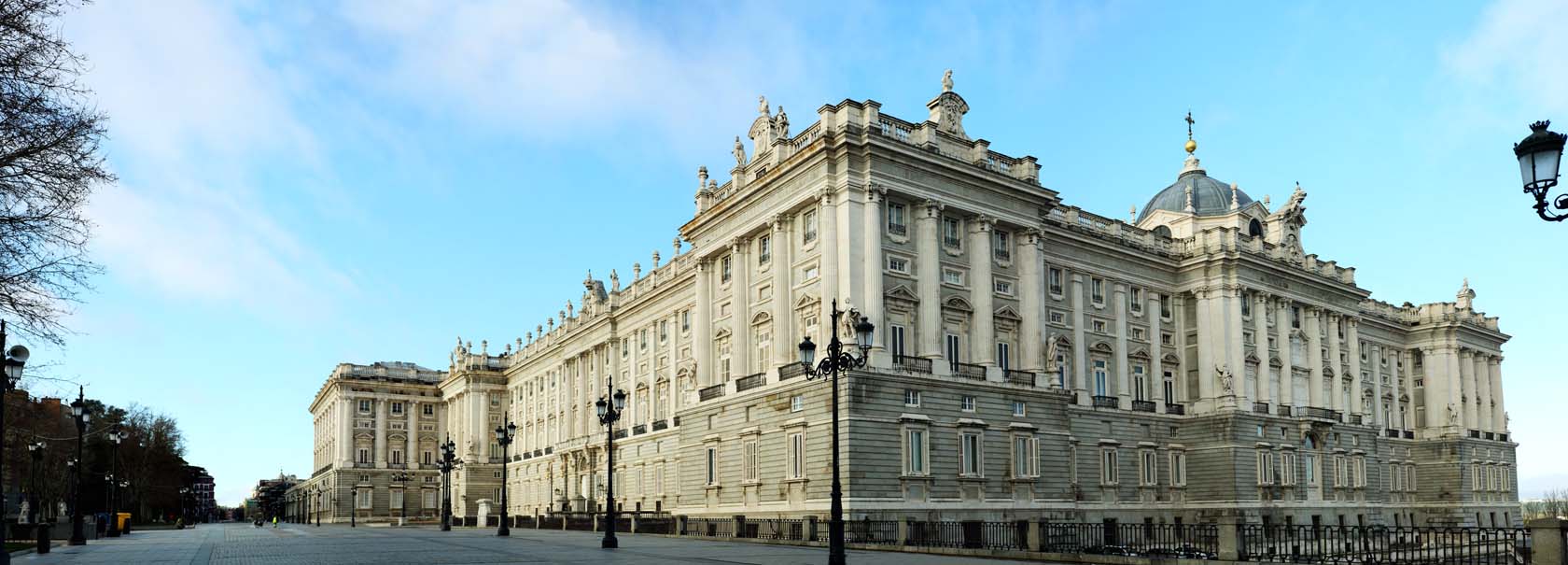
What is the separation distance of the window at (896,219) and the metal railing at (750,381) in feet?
27.0

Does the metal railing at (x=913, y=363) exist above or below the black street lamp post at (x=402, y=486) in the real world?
above

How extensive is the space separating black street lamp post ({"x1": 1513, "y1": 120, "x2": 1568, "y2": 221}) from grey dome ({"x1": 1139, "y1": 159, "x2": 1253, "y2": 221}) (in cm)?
5895

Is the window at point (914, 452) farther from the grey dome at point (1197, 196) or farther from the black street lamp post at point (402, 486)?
the black street lamp post at point (402, 486)

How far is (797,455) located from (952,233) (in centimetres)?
1196

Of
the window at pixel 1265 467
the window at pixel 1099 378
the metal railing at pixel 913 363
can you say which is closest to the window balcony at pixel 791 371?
the metal railing at pixel 913 363

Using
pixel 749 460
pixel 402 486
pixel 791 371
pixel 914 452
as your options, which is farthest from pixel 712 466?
pixel 402 486

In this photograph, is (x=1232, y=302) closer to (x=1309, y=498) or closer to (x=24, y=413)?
(x=1309, y=498)

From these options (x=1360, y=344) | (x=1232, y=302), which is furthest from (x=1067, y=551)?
(x=1360, y=344)

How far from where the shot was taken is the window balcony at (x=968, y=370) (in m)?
47.1

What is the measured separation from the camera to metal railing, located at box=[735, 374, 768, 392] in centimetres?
4872

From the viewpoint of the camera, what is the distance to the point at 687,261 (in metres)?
68.9

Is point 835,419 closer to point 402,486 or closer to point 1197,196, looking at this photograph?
point 1197,196

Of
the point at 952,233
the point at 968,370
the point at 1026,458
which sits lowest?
the point at 1026,458

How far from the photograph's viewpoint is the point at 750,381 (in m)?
49.5
